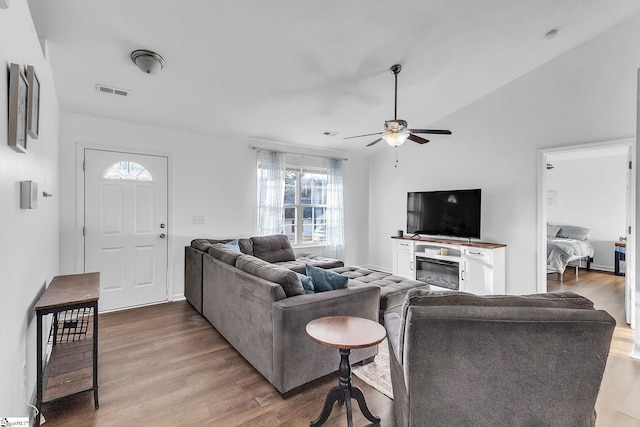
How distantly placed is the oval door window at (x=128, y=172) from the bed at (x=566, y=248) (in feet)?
21.8

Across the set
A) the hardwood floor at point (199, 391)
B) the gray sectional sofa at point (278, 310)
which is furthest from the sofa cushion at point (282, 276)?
the hardwood floor at point (199, 391)

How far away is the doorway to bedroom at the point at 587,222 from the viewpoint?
524cm

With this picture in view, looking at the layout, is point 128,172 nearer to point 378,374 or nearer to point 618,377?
point 378,374

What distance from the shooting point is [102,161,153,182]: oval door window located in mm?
3818

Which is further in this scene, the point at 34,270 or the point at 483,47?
the point at 483,47

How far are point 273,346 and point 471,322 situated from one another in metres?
1.35

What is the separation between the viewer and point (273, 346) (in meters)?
2.09

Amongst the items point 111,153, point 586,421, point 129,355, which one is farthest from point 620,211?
point 111,153

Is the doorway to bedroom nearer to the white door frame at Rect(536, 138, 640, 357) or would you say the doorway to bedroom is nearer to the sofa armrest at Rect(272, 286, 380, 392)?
the white door frame at Rect(536, 138, 640, 357)

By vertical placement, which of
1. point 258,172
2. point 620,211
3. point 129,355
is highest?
point 258,172

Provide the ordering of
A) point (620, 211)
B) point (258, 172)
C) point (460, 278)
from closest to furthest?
point (460, 278) → point (258, 172) → point (620, 211)

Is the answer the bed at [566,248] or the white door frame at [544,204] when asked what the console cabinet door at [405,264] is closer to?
the white door frame at [544,204]

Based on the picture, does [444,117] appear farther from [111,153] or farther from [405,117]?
[111,153]

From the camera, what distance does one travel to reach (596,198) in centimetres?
641
